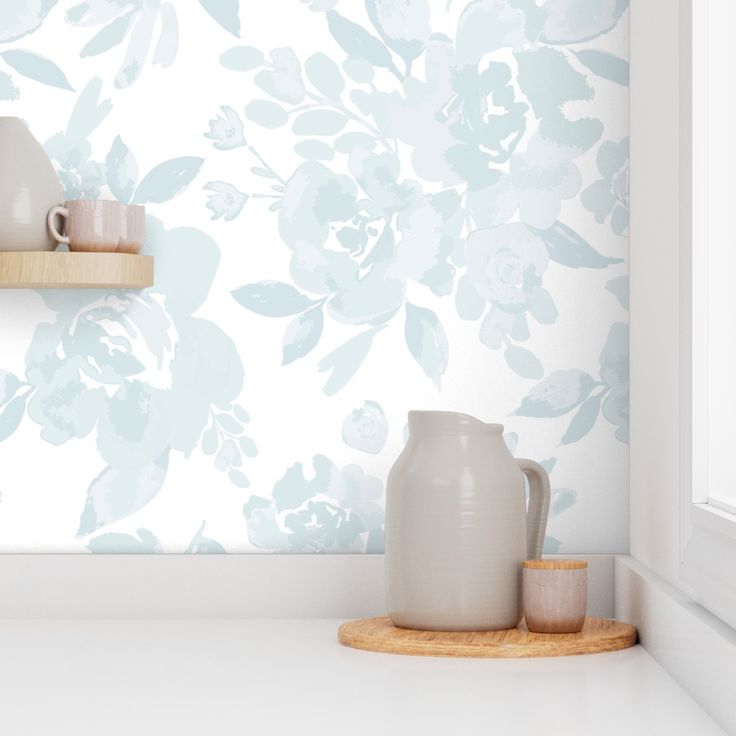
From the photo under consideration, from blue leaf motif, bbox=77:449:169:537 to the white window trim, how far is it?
716 mm

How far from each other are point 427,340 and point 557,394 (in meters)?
0.19

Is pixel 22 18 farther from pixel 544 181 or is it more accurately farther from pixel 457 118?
pixel 544 181

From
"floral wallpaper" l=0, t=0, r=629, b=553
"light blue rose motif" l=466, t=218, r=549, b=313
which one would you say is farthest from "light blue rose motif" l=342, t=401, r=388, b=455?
"light blue rose motif" l=466, t=218, r=549, b=313

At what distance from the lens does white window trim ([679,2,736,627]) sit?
3.61 ft

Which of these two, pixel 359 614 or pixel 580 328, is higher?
pixel 580 328

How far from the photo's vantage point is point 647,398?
140 cm

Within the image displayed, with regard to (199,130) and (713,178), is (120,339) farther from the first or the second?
(713,178)

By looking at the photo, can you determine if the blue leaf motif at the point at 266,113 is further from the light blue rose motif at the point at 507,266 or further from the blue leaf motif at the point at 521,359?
the blue leaf motif at the point at 521,359

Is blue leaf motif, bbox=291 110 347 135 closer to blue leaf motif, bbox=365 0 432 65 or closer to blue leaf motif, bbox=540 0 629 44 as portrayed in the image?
blue leaf motif, bbox=365 0 432 65

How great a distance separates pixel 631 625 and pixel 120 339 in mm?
755

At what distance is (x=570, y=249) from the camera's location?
60.9 inches

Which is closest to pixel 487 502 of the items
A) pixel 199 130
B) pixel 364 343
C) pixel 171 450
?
pixel 364 343

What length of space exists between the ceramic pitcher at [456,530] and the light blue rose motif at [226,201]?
427 mm

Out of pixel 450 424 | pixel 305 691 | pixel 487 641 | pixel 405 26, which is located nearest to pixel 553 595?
pixel 487 641
